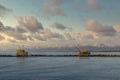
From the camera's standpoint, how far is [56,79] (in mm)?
65688

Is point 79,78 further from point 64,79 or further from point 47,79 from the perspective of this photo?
point 47,79

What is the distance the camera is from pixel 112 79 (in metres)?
64.4

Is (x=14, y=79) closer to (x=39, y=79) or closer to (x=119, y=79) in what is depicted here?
(x=39, y=79)

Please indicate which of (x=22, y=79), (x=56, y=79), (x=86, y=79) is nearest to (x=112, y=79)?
(x=86, y=79)

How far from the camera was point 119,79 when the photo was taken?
208 feet


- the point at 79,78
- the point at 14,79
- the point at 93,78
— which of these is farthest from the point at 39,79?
the point at 93,78

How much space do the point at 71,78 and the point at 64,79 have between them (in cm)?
306

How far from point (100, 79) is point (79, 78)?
20.9 ft

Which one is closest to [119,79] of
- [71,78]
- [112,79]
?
[112,79]

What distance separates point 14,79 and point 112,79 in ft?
93.8

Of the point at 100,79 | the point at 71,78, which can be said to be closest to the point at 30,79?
the point at 71,78

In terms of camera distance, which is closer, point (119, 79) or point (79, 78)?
Answer: point (119, 79)

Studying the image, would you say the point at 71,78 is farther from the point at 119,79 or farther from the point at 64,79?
the point at 119,79

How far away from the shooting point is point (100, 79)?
2564 inches
